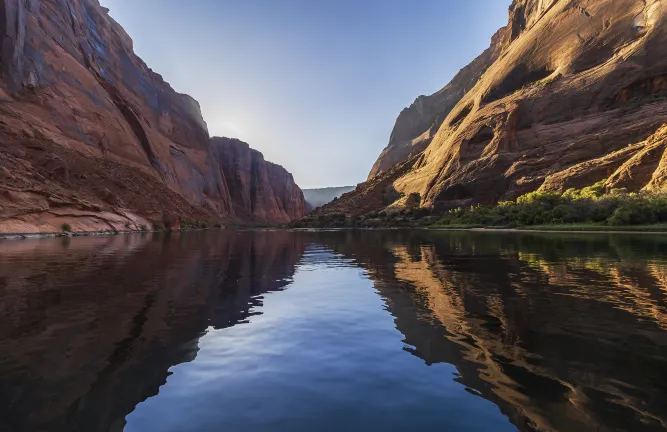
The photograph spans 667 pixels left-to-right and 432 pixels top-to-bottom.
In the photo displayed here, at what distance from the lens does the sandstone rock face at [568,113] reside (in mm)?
62188

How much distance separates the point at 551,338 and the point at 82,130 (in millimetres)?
97653

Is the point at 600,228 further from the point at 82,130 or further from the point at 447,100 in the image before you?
the point at 447,100

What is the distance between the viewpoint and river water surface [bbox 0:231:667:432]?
15.0 feet

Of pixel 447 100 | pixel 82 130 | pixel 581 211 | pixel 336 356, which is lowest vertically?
pixel 336 356

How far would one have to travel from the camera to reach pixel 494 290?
39.7 ft

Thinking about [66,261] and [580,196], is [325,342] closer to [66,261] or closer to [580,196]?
[66,261]

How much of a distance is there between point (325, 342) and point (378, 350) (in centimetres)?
109

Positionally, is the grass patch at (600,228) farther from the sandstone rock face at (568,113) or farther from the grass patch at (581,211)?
the sandstone rock face at (568,113)

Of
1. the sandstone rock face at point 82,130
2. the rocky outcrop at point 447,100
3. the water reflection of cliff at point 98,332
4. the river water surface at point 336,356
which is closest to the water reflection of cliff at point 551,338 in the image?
the river water surface at point 336,356

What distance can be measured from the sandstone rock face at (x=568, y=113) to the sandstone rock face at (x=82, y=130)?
224 feet

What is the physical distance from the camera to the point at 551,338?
734 cm

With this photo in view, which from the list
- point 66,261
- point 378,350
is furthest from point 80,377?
point 66,261

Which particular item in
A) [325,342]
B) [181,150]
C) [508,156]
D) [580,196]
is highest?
[181,150]

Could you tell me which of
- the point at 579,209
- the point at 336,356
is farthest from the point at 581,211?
the point at 336,356
